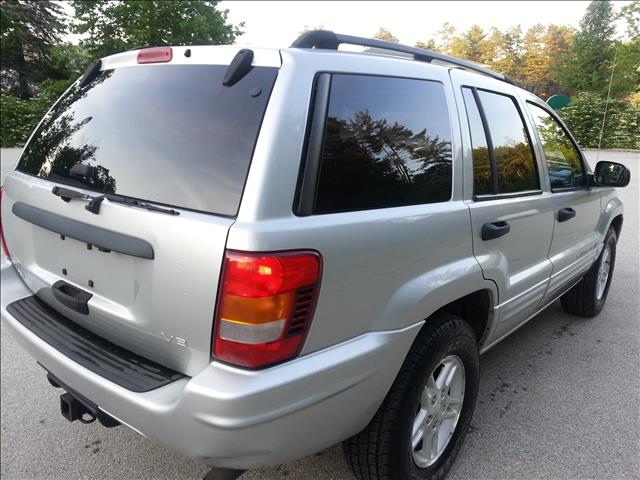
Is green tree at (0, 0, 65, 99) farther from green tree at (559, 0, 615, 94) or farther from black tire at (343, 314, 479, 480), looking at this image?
black tire at (343, 314, 479, 480)

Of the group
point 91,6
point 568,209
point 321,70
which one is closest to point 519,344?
point 568,209

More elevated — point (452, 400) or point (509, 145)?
point (509, 145)

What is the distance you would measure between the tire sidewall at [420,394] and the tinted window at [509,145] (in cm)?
82

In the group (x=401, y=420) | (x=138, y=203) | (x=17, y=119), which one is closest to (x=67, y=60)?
(x=17, y=119)

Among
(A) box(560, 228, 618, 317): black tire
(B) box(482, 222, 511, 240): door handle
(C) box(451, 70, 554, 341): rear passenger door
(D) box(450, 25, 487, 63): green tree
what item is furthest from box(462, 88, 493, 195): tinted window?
(D) box(450, 25, 487, 63): green tree

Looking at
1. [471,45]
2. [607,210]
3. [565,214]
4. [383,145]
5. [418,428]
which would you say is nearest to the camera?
[383,145]

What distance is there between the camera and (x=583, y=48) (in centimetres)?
380

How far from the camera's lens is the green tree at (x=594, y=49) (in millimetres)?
3494

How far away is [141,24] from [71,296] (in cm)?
2396

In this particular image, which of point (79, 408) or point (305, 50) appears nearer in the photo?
point (305, 50)

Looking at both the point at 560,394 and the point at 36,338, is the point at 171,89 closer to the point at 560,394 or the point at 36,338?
the point at 36,338

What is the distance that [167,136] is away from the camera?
5.41 ft

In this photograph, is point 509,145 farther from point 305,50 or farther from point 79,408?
point 79,408

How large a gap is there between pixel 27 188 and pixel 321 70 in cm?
140
